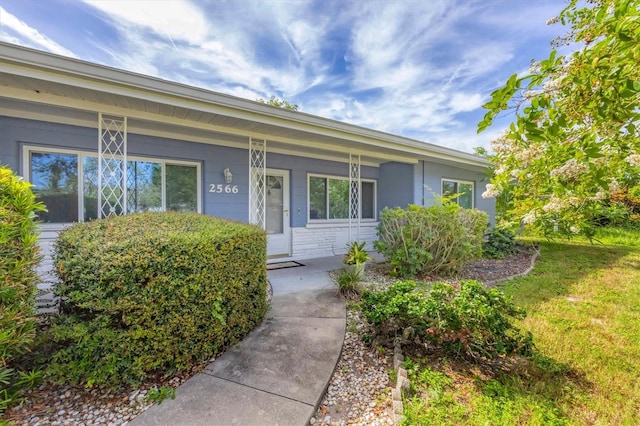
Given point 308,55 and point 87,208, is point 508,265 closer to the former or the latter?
point 308,55

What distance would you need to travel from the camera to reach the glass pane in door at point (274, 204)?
22.3ft

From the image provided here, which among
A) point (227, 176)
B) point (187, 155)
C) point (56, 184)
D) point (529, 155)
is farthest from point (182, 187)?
point (529, 155)

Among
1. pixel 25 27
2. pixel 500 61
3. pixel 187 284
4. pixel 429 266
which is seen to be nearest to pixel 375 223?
pixel 429 266

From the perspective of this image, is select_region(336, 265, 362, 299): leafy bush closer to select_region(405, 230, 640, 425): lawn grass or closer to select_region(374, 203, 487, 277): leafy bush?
select_region(374, 203, 487, 277): leafy bush

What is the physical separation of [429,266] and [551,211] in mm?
3398

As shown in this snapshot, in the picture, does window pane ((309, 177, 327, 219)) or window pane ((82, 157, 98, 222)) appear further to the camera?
window pane ((309, 177, 327, 219))

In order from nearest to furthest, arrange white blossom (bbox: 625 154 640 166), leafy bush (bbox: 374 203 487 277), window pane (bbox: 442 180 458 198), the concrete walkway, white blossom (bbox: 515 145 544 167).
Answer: white blossom (bbox: 625 154 640 166)
the concrete walkway
white blossom (bbox: 515 145 544 167)
leafy bush (bbox: 374 203 487 277)
window pane (bbox: 442 180 458 198)

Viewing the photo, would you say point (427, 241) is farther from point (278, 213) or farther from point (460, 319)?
point (278, 213)

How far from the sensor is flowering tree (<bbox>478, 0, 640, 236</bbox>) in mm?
1327

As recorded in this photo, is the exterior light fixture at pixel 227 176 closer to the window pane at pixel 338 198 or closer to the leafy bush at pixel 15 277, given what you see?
the window pane at pixel 338 198

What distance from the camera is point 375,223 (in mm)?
8422

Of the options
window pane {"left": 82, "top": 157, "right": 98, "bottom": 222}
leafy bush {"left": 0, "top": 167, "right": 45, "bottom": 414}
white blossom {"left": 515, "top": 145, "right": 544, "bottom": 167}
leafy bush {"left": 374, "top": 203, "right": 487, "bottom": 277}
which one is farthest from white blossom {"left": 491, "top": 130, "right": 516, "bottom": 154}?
window pane {"left": 82, "top": 157, "right": 98, "bottom": 222}

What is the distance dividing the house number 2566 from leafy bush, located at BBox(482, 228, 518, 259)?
21.8 ft

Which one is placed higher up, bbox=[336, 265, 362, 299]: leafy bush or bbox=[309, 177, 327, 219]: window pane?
bbox=[309, 177, 327, 219]: window pane
